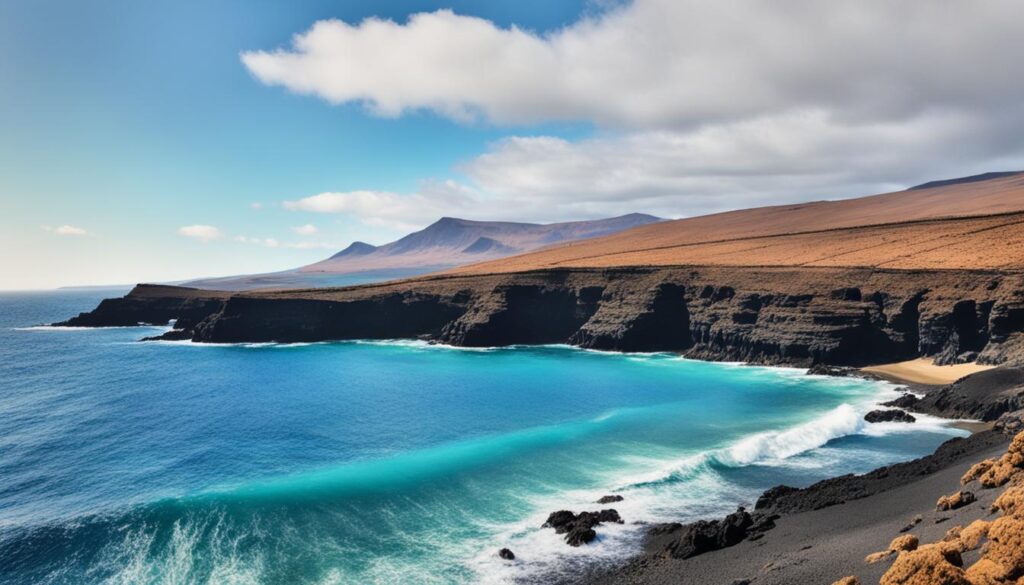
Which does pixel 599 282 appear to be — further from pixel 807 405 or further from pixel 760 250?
pixel 807 405

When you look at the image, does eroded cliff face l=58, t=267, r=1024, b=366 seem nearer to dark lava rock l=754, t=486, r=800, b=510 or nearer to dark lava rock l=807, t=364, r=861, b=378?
dark lava rock l=807, t=364, r=861, b=378

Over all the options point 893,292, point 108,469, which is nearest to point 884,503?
point 108,469

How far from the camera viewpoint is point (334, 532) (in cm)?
2781

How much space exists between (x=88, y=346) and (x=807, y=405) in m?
112

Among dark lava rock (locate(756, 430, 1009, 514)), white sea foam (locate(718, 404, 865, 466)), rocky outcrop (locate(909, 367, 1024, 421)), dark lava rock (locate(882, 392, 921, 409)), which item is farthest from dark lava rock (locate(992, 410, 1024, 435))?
white sea foam (locate(718, 404, 865, 466))

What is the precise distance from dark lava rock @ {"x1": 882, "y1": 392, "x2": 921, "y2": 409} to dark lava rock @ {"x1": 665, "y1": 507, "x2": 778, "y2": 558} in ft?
99.4

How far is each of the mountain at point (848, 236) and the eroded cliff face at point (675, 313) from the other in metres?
6.71

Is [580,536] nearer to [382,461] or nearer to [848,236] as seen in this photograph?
[382,461]

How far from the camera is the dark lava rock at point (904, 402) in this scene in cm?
4788

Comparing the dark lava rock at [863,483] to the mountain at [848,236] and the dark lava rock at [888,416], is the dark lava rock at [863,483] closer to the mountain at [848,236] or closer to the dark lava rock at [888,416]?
the dark lava rock at [888,416]

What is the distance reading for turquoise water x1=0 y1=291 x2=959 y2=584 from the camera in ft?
84.6

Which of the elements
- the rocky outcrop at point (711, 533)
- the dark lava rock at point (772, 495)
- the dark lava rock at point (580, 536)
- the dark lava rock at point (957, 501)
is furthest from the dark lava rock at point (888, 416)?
the dark lava rock at point (580, 536)

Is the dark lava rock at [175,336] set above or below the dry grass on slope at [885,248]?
below

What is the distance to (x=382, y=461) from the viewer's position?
38406mm
